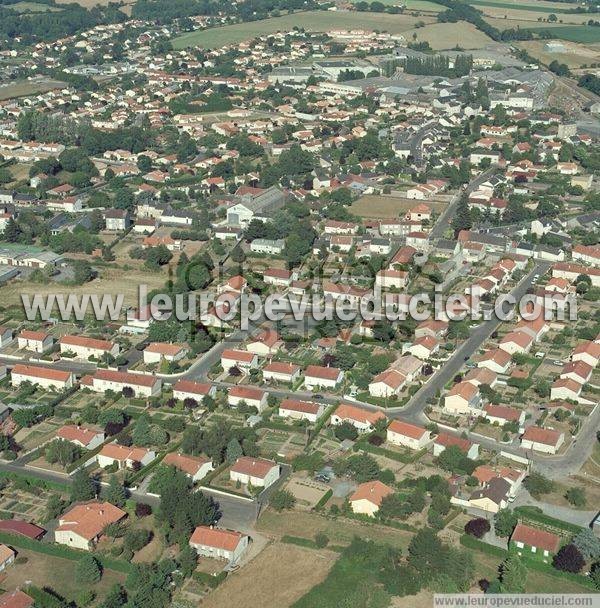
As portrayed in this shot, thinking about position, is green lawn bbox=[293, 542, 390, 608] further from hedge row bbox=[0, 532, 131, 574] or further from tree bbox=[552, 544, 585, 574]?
Answer: hedge row bbox=[0, 532, 131, 574]

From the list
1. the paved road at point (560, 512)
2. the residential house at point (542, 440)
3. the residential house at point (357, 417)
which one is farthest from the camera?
the residential house at point (357, 417)

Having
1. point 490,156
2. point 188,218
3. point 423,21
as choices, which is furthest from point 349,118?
point 423,21

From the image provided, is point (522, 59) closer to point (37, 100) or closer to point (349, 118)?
point (349, 118)

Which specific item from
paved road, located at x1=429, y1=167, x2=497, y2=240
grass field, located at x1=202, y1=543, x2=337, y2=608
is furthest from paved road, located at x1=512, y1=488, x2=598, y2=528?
paved road, located at x1=429, y1=167, x2=497, y2=240

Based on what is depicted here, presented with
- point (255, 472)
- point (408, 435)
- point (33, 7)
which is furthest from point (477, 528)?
point (33, 7)

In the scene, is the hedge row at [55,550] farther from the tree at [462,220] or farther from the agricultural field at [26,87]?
the agricultural field at [26,87]

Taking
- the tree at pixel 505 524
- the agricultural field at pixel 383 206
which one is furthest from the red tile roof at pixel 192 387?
the agricultural field at pixel 383 206
